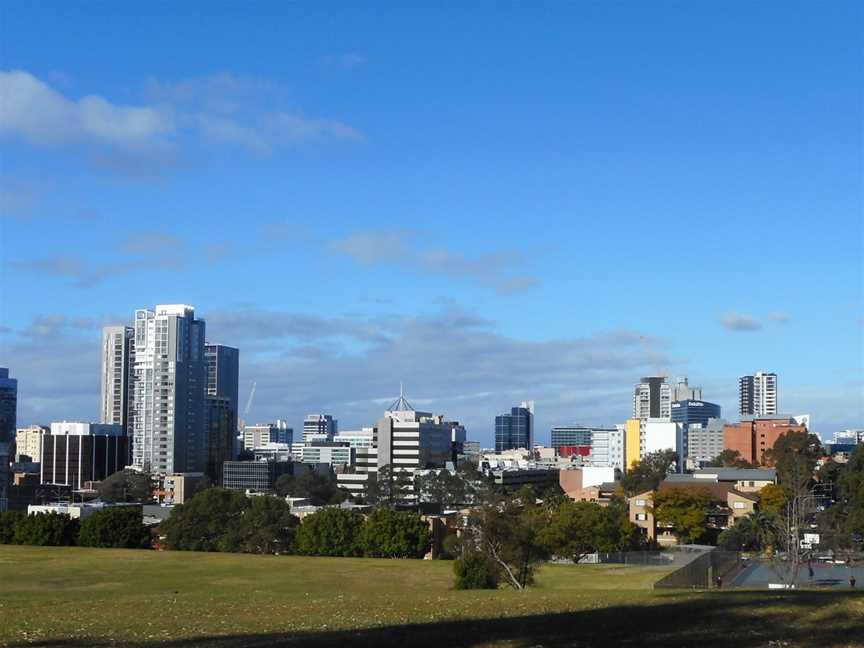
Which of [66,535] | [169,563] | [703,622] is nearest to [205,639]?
[703,622]

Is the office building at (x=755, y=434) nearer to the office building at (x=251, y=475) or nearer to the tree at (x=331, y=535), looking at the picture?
the office building at (x=251, y=475)

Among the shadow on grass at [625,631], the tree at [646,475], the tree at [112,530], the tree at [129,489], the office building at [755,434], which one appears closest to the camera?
the shadow on grass at [625,631]

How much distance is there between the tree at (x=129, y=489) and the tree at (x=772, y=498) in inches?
3376

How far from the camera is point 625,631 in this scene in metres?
18.8

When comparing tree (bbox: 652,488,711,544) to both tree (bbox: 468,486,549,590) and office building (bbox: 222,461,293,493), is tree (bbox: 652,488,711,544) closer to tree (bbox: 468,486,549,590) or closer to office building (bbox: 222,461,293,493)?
tree (bbox: 468,486,549,590)

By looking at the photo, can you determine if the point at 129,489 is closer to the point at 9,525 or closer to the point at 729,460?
the point at 9,525

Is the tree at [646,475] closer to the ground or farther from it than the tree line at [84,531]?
farther from it

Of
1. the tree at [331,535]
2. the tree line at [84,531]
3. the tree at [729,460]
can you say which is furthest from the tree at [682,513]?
the tree at [729,460]

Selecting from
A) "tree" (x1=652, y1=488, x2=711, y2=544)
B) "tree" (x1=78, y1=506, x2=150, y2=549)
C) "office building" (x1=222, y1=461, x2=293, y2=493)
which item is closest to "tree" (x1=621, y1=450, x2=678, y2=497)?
"tree" (x1=652, y1=488, x2=711, y2=544)

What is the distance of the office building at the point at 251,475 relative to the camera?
183 m

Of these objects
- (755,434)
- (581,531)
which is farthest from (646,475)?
(755,434)

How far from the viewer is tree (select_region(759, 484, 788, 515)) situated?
102375mm

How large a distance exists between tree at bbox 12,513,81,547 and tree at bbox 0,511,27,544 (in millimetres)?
415

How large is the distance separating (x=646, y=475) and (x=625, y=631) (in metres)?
118
